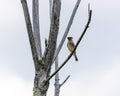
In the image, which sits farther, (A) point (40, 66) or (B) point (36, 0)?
(B) point (36, 0)

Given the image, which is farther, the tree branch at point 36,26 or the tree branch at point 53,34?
the tree branch at point 36,26

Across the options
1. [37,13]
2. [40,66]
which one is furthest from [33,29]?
[40,66]

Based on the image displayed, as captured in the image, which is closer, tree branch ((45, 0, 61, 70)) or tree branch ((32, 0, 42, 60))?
tree branch ((45, 0, 61, 70))

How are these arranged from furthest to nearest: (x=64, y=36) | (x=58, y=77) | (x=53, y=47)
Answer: (x=58, y=77) → (x=64, y=36) → (x=53, y=47)

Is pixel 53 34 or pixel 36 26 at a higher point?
pixel 53 34

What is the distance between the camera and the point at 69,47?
28.0 ft

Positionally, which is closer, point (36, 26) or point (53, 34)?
point (53, 34)

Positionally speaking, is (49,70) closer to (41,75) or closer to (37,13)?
(41,75)

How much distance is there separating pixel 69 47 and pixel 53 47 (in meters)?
3.51

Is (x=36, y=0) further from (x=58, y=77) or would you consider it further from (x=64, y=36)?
(x=58, y=77)

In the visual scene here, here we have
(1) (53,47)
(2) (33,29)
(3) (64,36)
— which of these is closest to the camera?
(1) (53,47)

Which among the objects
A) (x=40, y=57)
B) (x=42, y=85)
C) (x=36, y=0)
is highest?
(x=36, y=0)

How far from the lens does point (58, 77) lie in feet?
26.5

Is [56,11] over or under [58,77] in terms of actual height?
over
